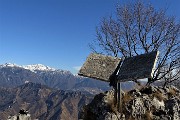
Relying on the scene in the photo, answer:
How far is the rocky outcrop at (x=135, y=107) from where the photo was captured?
22.4 metres

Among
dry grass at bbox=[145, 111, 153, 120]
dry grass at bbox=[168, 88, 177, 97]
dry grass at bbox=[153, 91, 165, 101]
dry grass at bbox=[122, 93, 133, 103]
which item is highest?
dry grass at bbox=[168, 88, 177, 97]

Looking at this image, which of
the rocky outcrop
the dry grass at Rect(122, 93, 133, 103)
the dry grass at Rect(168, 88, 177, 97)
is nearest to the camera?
the rocky outcrop

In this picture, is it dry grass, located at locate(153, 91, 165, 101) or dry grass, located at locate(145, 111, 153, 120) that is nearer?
dry grass, located at locate(145, 111, 153, 120)

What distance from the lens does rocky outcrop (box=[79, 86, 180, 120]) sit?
22.4 metres

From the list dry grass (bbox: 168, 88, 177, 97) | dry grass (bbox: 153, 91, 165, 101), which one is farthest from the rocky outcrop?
dry grass (bbox: 168, 88, 177, 97)

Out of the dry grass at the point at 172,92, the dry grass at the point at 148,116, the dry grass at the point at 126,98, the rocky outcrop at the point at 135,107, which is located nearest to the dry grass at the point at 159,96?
the rocky outcrop at the point at 135,107

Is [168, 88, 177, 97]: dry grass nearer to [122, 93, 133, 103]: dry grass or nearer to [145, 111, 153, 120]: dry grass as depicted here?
[145, 111, 153, 120]: dry grass

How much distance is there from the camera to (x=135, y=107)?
22.8 metres

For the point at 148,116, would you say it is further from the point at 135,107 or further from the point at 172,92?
the point at 172,92

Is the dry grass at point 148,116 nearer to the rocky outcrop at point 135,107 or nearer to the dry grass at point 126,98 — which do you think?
the rocky outcrop at point 135,107

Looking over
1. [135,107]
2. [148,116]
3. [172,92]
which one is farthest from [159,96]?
[135,107]

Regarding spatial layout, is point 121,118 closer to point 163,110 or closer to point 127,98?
point 127,98

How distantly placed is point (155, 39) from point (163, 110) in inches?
789

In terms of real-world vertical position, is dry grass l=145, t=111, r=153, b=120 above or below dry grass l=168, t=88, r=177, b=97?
below
